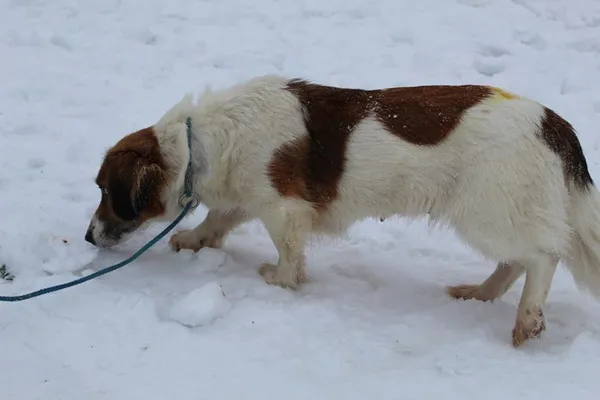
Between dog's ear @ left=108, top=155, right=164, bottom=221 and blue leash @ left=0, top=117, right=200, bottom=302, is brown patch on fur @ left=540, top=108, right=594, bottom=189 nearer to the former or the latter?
blue leash @ left=0, top=117, right=200, bottom=302

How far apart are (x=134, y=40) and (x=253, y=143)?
4067mm

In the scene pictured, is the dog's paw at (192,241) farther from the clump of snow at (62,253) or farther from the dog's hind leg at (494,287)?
the dog's hind leg at (494,287)

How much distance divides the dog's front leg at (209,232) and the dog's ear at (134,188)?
1.31 feet

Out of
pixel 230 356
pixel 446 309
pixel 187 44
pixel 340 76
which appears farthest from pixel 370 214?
pixel 187 44

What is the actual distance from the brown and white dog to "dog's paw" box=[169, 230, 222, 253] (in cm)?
27

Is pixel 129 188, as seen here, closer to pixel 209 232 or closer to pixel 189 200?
pixel 189 200

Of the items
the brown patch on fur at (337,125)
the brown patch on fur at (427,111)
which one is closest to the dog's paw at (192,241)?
the brown patch on fur at (337,125)

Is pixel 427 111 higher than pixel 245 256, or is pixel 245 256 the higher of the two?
pixel 427 111

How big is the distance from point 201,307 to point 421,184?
4.76 ft

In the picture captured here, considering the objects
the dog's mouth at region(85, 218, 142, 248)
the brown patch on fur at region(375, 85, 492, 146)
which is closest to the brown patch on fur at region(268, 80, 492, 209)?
the brown patch on fur at region(375, 85, 492, 146)

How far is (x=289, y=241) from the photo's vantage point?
4.43 metres

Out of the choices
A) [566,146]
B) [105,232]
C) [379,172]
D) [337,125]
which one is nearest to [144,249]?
[105,232]

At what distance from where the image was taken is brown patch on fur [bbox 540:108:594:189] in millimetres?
4055

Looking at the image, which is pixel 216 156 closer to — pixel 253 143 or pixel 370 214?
pixel 253 143
